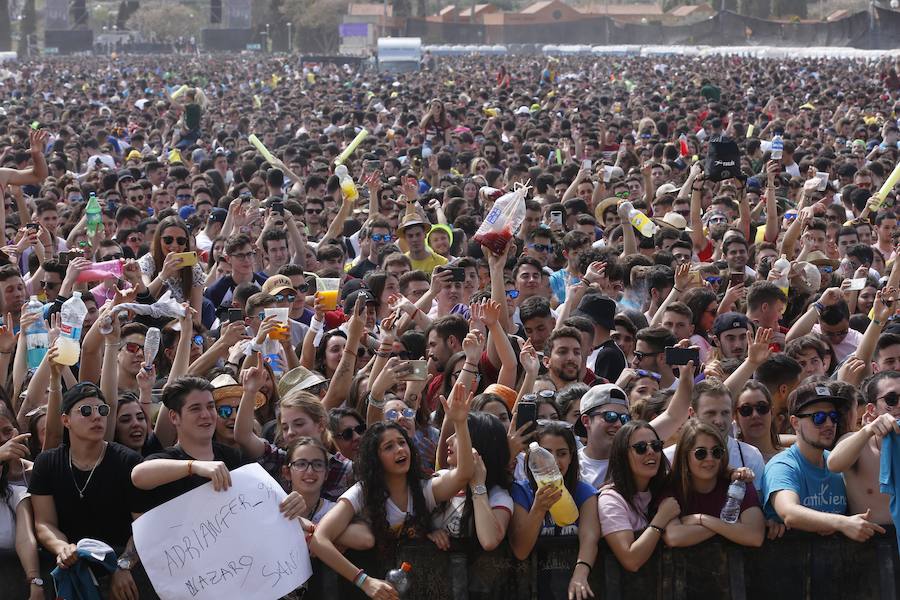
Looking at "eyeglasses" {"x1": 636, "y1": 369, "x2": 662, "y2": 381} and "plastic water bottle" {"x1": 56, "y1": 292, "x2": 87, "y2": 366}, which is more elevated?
"plastic water bottle" {"x1": 56, "y1": 292, "x2": 87, "y2": 366}

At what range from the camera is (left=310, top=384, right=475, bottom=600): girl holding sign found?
5.70 meters

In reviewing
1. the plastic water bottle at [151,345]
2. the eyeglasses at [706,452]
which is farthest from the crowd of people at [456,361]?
the plastic water bottle at [151,345]

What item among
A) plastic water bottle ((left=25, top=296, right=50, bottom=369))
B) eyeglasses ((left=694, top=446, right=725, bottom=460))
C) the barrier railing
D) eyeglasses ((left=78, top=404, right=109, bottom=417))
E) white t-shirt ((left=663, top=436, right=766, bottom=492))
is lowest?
the barrier railing

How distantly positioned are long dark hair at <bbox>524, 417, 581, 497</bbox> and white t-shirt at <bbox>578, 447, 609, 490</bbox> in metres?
0.26

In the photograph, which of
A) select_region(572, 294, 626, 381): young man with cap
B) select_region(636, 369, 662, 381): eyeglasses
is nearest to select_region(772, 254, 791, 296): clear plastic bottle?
select_region(572, 294, 626, 381): young man with cap

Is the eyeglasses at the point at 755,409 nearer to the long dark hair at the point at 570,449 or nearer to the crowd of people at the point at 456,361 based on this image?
the crowd of people at the point at 456,361

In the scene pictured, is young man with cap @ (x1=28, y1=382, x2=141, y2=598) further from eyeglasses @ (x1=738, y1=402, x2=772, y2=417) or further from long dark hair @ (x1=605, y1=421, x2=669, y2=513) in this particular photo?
eyeglasses @ (x1=738, y1=402, x2=772, y2=417)

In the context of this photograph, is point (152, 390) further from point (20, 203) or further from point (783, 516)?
point (20, 203)

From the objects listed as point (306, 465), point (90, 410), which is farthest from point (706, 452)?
point (90, 410)

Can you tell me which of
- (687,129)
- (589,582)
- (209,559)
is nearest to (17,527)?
(209,559)

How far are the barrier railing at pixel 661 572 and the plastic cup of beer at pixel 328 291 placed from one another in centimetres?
393

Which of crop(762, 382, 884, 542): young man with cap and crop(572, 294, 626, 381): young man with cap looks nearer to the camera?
crop(762, 382, 884, 542): young man with cap

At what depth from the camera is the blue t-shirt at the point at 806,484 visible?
5.91m

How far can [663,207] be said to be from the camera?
1345cm
